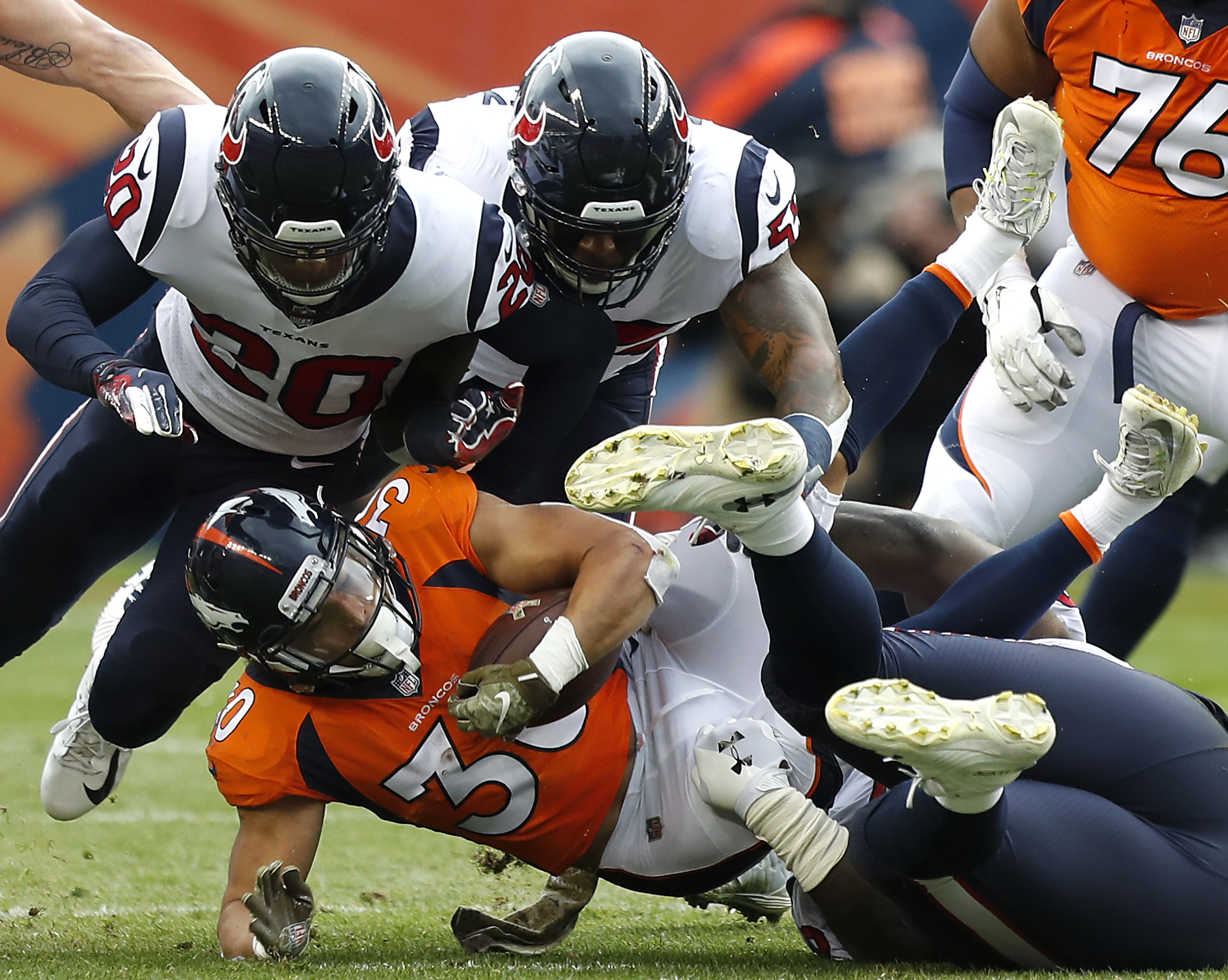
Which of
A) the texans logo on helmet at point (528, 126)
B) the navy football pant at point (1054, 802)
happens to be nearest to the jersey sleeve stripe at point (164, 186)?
the texans logo on helmet at point (528, 126)

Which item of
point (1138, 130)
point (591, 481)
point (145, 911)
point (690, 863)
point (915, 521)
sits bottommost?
point (145, 911)

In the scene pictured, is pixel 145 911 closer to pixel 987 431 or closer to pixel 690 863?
pixel 690 863

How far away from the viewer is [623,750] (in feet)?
8.61

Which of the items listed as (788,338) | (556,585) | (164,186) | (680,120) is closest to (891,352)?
(788,338)

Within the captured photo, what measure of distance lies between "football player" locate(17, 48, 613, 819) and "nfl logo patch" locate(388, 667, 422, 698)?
0.44 m

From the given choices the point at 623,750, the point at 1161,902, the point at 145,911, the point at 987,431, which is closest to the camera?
the point at 1161,902

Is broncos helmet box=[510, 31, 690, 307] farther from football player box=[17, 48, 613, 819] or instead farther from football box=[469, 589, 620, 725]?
football box=[469, 589, 620, 725]

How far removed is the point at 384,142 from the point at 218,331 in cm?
55

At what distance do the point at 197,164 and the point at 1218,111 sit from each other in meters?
2.15

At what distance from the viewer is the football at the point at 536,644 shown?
2494mm

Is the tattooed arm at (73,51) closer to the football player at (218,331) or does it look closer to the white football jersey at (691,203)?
the football player at (218,331)

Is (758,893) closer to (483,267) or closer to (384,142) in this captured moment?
(483,267)

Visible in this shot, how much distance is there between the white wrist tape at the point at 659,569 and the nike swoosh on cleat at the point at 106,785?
1497 millimetres

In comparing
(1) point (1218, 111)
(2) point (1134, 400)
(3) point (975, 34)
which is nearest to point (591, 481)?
(2) point (1134, 400)
